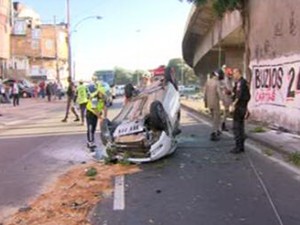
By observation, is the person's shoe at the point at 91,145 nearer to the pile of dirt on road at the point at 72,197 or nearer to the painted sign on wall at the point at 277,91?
the pile of dirt on road at the point at 72,197

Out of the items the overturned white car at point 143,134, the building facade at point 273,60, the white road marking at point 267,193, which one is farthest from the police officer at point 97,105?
the building facade at point 273,60

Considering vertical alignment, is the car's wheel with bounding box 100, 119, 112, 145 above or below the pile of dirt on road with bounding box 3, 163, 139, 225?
above

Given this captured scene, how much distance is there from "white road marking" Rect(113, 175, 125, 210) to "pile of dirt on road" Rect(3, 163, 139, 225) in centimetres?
11

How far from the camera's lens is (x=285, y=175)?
1055 centimetres

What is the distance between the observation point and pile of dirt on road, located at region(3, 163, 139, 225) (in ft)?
24.7

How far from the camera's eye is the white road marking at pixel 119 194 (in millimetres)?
8133

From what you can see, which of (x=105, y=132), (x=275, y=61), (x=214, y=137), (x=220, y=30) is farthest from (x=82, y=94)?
(x=220, y=30)

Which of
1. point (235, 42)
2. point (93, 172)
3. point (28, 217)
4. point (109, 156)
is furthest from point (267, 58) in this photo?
point (235, 42)

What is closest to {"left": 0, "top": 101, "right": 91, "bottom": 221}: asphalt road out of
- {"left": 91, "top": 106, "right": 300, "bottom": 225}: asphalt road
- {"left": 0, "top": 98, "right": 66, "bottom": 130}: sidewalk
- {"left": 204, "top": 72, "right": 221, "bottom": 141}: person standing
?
{"left": 91, "top": 106, "right": 300, "bottom": 225}: asphalt road

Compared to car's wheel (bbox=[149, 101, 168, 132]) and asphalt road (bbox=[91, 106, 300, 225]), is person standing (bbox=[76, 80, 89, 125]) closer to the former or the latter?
asphalt road (bbox=[91, 106, 300, 225])

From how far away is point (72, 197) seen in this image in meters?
8.83

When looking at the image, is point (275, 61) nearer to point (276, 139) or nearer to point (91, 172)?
point (276, 139)

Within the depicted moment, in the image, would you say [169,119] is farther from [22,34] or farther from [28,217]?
[22,34]

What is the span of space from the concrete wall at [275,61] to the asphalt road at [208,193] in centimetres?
454
